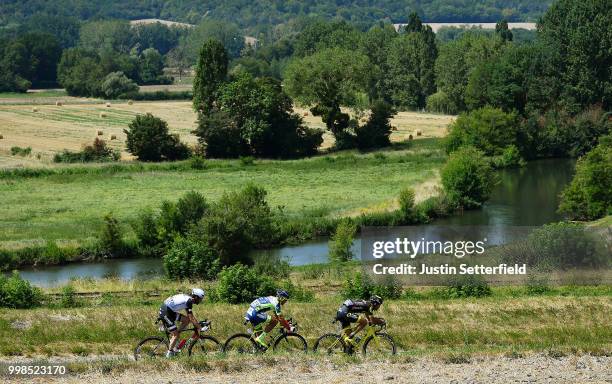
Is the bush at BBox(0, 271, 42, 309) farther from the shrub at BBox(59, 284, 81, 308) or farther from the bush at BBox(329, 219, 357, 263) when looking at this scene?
the bush at BBox(329, 219, 357, 263)

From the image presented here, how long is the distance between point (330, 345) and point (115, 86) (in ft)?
371

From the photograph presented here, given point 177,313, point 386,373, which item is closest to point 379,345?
point 386,373

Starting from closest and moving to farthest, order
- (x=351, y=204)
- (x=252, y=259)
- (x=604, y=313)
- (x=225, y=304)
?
(x=604, y=313) → (x=225, y=304) → (x=252, y=259) → (x=351, y=204)

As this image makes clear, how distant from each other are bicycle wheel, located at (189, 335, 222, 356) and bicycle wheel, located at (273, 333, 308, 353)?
1.26m

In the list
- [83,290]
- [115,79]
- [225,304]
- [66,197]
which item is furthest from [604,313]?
[115,79]

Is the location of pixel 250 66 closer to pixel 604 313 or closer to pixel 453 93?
pixel 453 93

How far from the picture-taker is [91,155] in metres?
76.1

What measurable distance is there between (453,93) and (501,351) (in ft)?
307

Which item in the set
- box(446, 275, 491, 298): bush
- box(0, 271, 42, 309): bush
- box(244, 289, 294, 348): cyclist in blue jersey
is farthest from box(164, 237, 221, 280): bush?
box(244, 289, 294, 348): cyclist in blue jersey

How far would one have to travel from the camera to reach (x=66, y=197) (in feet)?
202

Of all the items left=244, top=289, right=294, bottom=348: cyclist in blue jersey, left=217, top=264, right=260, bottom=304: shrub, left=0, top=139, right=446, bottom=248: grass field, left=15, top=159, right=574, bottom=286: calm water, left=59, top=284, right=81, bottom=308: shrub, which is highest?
left=244, top=289, right=294, bottom=348: cyclist in blue jersey

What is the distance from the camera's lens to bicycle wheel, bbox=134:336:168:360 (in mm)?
22547

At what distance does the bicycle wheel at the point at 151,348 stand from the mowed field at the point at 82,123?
50.5 m

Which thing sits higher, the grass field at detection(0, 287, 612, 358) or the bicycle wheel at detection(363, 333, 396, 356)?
the bicycle wheel at detection(363, 333, 396, 356)
